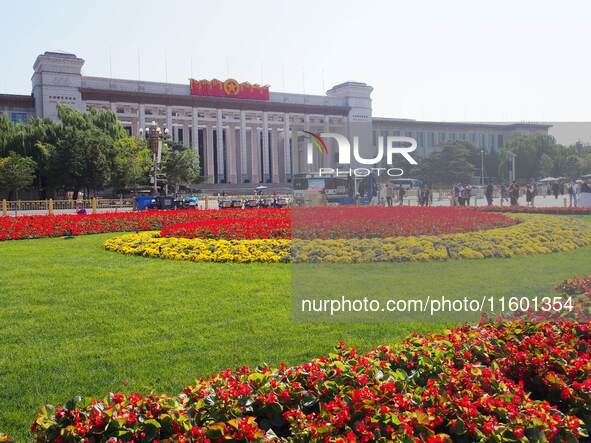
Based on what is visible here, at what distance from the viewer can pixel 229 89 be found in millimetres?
56375

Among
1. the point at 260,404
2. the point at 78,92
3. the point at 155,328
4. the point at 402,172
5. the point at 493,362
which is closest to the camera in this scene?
the point at 260,404

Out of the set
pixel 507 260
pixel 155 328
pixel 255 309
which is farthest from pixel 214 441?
pixel 255 309

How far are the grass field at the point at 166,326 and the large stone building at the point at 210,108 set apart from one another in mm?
33805

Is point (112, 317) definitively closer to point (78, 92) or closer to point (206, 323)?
point (206, 323)

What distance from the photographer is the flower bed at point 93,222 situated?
14.1 metres

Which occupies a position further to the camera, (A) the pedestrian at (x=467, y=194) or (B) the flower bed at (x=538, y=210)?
(A) the pedestrian at (x=467, y=194)

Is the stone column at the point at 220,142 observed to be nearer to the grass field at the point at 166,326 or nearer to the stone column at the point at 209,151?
the stone column at the point at 209,151

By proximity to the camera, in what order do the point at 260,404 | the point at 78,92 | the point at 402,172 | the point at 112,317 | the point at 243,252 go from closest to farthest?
the point at 260,404 → the point at 402,172 → the point at 112,317 → the point at 243,252 → the point at 78,92

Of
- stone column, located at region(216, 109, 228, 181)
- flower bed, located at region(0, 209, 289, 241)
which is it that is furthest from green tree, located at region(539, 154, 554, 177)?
stone column, located at region(216, 109, 228, 181)

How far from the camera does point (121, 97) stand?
52500 mm

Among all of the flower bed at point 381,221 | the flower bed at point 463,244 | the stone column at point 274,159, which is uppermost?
the stone column at point 274,159

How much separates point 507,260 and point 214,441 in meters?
2.61

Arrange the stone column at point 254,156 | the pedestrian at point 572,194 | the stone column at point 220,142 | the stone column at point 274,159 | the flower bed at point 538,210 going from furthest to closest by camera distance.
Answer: the stone column at point 254,156 < the stone column at point 274,159 < the stone column at point 220,142 < the flower bed at point 538,210 < the pedestrian at point 572,194

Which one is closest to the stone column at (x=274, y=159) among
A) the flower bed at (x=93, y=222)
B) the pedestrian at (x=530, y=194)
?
the flower bed at (x=93, y=222)
